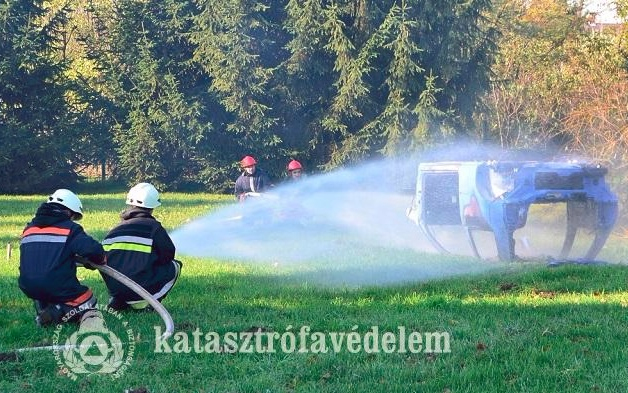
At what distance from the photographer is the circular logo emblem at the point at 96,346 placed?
595 cm

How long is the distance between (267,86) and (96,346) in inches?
940

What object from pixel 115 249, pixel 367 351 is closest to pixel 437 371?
pixel 367 351

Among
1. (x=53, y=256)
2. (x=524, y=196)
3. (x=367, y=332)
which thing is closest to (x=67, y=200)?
(x=53, y=256)

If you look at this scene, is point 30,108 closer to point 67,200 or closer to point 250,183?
point 250,183

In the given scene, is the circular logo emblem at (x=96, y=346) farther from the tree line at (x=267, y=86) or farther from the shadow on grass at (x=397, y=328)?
the tree line at (x=267, y=86)

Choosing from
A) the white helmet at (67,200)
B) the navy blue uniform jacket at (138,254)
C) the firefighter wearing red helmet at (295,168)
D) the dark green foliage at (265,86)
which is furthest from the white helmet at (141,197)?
the dark green foliage at (265,86)

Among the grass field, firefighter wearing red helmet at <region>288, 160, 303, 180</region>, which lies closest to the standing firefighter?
the grass field

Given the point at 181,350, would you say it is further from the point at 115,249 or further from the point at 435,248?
the point at 435,248

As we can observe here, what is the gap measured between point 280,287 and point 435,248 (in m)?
4.91

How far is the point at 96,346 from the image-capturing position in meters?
6.46

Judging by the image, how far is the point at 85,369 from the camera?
5.94m

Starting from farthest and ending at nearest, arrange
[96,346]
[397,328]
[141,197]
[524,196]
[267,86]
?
[267,86], [524,196], [141,197], [397,328], [96,346]

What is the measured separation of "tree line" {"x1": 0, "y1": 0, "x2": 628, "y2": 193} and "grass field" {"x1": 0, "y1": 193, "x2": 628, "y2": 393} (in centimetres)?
1641

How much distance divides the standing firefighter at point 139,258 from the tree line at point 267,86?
18686mm
